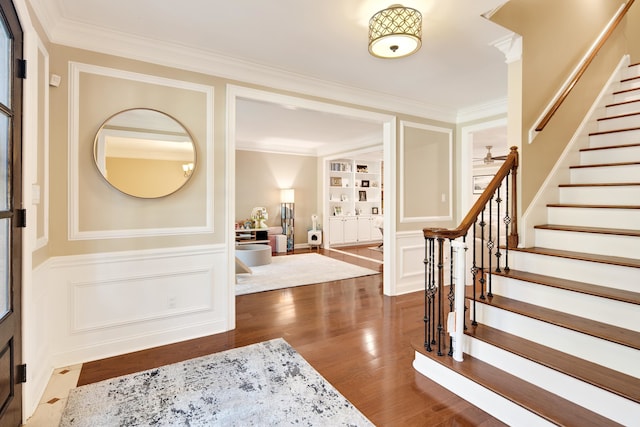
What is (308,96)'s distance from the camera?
3479mm

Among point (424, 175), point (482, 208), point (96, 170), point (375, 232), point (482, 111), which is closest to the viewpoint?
point (482, 208)

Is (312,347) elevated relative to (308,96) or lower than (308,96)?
lower

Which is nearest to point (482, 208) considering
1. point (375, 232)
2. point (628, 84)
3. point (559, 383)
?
point (559, 383)

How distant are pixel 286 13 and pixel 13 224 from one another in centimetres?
217

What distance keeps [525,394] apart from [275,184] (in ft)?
22.8

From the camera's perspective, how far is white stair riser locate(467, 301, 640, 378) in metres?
1.63

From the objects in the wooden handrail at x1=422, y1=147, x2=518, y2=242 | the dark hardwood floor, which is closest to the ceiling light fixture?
the wooden handrail at x1=422, y1=147, x2=518, y2=242

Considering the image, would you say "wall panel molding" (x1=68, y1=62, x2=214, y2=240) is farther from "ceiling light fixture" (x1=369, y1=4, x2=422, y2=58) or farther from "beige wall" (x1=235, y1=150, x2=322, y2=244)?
"beige wall" (x1=235, y1=150, x2=322, y2=244)

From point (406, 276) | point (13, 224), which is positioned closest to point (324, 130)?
point (406, 276)

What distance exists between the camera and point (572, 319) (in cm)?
192

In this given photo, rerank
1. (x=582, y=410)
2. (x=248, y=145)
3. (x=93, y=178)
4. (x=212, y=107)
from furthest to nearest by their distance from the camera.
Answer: (x=248, y=145), (x=212, y=107), (x=93, y=178), (x=582, y=410)

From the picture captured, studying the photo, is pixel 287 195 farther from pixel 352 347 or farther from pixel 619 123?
pixel 619 123

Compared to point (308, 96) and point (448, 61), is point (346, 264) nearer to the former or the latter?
point (308, 96)

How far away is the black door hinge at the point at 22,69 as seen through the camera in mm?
1734
